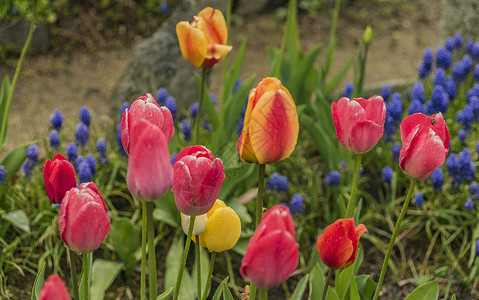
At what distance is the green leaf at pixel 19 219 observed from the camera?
243 cm

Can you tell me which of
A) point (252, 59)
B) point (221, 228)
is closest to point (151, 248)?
point (221, 228)

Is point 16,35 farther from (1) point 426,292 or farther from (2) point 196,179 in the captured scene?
(2) point 196,179

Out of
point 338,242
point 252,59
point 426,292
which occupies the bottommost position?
point 252,59

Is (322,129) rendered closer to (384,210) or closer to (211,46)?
(384,210)

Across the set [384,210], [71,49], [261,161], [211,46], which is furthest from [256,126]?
[71,49]

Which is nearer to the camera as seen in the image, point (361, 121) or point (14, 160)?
point (361, 121)

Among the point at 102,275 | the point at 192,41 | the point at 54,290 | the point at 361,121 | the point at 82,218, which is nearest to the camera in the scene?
the point at 54,290

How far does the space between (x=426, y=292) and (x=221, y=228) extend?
796 millimetres

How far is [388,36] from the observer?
5.25 meters

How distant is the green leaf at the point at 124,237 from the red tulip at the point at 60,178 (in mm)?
1064

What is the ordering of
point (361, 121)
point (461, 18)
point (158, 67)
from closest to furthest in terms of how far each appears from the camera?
point (361, 121) < point (158, 67) < point (461, 18)

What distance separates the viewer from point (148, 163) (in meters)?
1.07

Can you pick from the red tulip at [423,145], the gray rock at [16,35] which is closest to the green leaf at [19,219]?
the red tulip at [423,145]

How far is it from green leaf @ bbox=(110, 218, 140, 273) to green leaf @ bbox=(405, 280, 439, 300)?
1.03 metres
